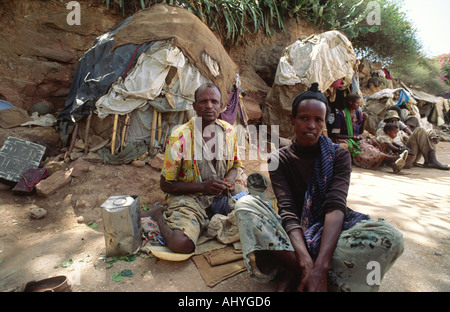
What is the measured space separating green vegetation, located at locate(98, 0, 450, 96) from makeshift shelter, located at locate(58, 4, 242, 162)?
1269 mm

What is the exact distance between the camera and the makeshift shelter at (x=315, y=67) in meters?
5.13

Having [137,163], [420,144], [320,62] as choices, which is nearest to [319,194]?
[137,163]

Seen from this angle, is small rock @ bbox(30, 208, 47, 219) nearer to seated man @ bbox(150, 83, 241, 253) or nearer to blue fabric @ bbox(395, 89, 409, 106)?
seated man @ bbox(150, 83, 241, 253)

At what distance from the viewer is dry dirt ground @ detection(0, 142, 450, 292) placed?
1.52 meters

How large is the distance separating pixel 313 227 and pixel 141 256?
49.9 inches

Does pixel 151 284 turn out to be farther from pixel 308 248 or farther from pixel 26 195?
pixel 26 195

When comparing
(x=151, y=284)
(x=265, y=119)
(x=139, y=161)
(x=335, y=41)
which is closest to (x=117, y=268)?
(x=151, y=284)

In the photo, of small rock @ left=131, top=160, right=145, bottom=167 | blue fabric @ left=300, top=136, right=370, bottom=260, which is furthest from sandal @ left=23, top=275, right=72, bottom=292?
small rock @ left=131, top=160, right=145, bottom=167

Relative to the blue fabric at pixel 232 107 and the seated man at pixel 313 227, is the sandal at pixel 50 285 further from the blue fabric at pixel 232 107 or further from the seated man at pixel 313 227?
the blue fabric at pixel 232 107

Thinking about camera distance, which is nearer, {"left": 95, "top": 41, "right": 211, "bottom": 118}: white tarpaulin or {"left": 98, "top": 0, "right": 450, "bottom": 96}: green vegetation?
{"left": 95, "top": 41, "right": 211, "bottom": 118}: white tarpaulin

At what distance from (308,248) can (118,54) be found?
3.84 m

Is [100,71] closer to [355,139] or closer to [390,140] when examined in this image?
[355,139]

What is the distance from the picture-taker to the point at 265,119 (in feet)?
19.5

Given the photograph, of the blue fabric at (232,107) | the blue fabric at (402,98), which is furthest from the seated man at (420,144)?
the blue fabric at (232,107)
